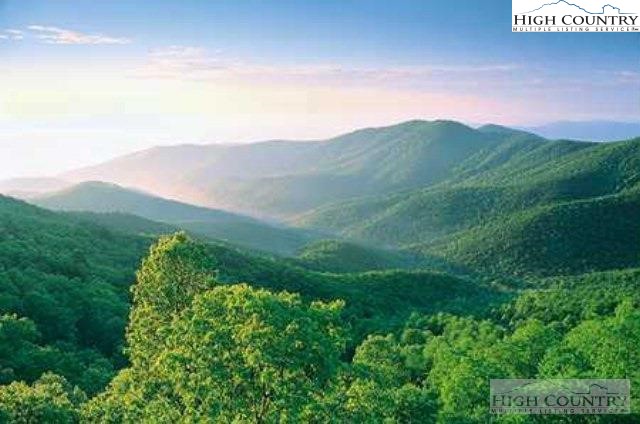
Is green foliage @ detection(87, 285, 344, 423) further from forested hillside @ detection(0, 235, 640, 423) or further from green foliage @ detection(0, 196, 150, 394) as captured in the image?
green foliage @ detection(0, 196, 150, 394)

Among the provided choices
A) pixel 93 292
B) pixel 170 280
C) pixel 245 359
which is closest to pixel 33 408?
pixel 170 280

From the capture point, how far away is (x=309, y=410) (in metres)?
31.4

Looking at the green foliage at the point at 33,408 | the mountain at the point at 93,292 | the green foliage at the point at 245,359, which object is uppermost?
the green foliage at the point at 245,359

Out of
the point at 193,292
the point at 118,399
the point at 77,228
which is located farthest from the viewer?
the point at 77,228

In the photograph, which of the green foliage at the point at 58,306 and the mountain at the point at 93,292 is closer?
the green foliage at the point at 58,306

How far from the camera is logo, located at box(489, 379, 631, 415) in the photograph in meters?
49.9

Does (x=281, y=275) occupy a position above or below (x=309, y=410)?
below

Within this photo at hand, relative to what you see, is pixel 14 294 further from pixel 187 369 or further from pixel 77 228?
pixel 77 228

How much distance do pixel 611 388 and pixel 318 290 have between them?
312ft

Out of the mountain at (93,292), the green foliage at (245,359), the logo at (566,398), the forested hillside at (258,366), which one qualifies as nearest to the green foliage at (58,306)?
the mountain at (93,292)

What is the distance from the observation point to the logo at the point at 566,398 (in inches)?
1964

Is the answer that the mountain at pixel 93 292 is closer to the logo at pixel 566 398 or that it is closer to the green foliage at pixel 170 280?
the green foliage at pixel 170 280

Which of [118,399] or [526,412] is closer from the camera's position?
[118,399]

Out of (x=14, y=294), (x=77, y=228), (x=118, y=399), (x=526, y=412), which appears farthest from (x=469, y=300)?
(x=118, y=399)
